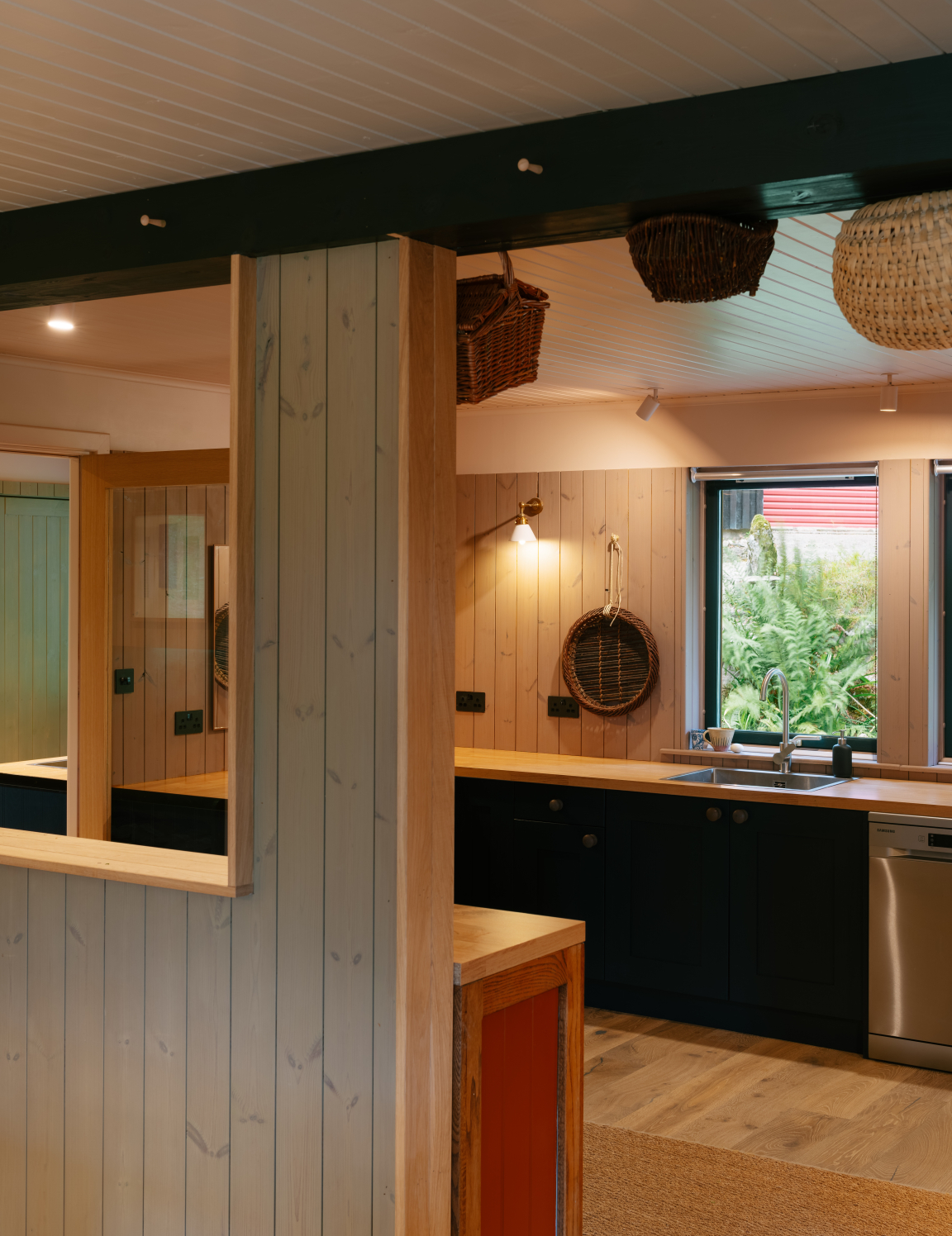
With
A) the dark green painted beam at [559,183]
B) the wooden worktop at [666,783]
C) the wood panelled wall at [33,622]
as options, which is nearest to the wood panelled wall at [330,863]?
the dark green painted beam at [559,183]

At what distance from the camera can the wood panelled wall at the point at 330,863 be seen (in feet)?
7.92

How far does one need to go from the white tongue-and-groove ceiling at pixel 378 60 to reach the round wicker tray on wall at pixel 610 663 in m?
3.33

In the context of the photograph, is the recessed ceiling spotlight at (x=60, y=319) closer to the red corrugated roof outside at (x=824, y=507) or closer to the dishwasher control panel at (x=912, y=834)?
the red corrugated roof outside at (x=824, y=507)

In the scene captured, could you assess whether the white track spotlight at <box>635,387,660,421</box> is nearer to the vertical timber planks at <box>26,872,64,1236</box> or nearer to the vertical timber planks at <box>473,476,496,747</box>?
the vertical timber planks at <box>473,476,496,747</box>

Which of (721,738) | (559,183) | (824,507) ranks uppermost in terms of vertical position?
(559,183)

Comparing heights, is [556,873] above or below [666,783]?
below

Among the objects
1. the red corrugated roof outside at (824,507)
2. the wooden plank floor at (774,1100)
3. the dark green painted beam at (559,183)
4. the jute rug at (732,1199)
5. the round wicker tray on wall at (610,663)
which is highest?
the dark green painted beam at (559,183)

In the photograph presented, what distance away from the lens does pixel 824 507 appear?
5.32 m

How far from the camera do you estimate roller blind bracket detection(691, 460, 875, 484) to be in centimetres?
508

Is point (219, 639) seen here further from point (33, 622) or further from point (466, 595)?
point (33, 622)

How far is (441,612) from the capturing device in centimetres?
249

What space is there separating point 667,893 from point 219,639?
1.98 metres

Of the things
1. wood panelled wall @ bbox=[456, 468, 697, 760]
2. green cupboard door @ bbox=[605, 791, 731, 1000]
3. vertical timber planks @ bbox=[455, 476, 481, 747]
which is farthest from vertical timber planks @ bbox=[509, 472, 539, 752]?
green cupboard door @ bbox=[605, 791, 731, 1000]

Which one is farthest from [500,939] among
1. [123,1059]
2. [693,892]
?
[693,892]
